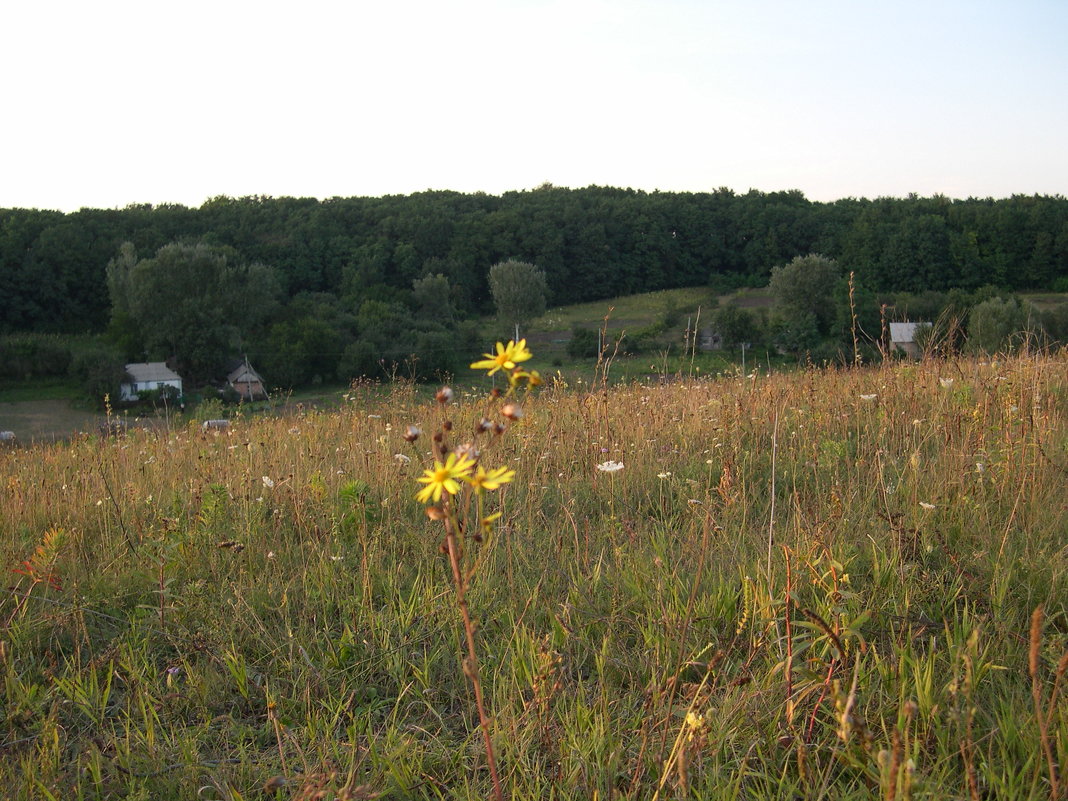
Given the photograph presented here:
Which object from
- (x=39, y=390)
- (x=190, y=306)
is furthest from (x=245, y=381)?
(x=39, y=390)

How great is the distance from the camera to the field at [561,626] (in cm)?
153

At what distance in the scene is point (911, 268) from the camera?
51062 mm

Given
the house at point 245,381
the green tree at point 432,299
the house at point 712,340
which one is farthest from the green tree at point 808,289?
the house at point 245,381

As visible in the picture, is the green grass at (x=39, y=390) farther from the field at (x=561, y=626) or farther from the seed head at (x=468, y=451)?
the seed head at (x=468, y=451)

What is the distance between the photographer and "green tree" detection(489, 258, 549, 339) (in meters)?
48.6

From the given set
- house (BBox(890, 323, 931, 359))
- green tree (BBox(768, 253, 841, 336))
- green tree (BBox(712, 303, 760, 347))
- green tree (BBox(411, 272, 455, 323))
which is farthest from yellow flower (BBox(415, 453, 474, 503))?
green tree (BBox(411, 272, 455, 323))

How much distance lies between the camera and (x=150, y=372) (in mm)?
36844

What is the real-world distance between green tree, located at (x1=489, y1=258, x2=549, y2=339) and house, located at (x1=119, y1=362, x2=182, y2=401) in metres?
20.4

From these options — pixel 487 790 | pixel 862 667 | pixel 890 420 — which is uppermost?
pixel 890 420

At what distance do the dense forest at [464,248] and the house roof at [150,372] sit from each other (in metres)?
5.11

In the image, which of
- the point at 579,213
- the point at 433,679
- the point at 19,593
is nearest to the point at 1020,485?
the point at 433,679

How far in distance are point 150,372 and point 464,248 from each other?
30.4 m

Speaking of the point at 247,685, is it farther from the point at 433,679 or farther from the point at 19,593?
the point at 19,593

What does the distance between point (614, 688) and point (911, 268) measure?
56.4 metres
